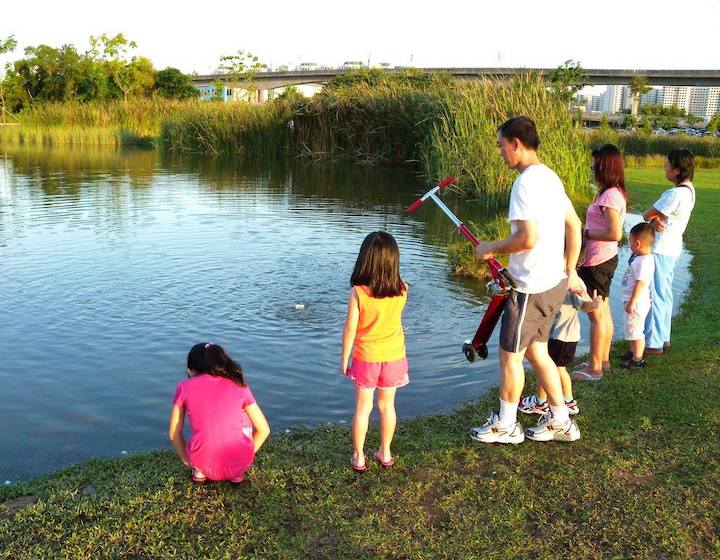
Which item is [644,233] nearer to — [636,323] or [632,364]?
[636,323]

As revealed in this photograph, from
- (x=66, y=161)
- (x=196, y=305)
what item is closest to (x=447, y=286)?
(x=196, y=305)

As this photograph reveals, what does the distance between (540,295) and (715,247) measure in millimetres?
9119

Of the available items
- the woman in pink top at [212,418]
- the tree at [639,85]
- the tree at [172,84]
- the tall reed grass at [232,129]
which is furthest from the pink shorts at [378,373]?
the tree at [639,85]

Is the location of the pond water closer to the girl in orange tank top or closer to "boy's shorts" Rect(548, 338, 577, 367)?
"boy's shorts" Rect(548, 338, 577, 367)

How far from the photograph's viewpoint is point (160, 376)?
6371mm

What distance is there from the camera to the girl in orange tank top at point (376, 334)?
3.84 m

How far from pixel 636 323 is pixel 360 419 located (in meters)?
3.04

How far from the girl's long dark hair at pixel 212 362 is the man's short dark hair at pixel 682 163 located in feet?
13.8

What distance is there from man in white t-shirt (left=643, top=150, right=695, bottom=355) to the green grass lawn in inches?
59.4

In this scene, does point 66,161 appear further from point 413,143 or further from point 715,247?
point 715,247

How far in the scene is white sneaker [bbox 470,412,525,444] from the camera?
446 centimetres

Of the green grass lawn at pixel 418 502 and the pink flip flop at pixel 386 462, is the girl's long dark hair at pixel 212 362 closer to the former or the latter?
the green grass lawn at pixel 418 502

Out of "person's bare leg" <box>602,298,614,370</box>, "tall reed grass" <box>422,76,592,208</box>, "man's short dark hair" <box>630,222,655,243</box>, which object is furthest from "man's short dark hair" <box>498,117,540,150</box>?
"tall reed grass" <box>422,76,592,208</box>

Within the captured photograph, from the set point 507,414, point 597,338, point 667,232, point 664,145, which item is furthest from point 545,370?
point 664,145
